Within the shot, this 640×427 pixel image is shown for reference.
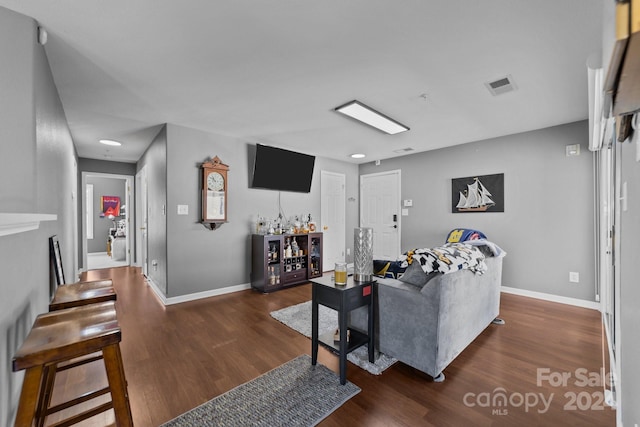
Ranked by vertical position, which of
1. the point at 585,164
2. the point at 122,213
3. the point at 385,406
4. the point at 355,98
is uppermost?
the point at 355,98

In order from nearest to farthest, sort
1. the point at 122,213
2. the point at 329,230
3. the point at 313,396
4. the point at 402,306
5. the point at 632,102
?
the point at 632,102, the point at 313,396, the point at 402,306, the point at 329,230, the point at 122,213

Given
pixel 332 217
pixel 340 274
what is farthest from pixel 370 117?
pixel 332 217

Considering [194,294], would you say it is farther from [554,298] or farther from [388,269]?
[554,298]

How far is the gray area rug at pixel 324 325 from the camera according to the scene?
83.8 inches

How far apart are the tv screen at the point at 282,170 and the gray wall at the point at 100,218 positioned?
7.04 meters

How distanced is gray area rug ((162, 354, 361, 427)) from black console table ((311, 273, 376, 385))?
133 millimetres

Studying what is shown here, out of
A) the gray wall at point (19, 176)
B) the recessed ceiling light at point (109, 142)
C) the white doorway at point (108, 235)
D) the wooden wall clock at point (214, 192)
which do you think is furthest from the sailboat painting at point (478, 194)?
the white doorway at point (108, 235)

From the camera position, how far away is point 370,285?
207 centimetres

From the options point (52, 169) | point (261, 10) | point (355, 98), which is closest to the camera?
point (261, 10)

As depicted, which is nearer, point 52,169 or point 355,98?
point 52,169

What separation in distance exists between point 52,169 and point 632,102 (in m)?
3.42

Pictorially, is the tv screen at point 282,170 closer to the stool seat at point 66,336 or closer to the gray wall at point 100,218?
the stool seat at point 66,336

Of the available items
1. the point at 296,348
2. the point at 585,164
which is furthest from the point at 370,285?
the point at 585,164

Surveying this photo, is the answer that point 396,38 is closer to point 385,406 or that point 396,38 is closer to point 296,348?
point 385,406
